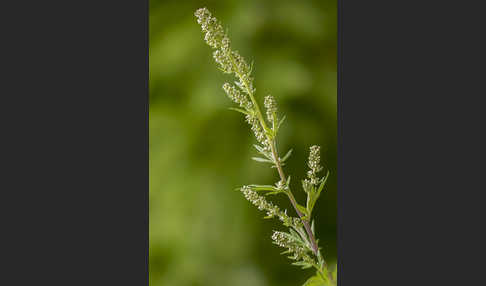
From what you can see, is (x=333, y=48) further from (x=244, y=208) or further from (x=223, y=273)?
(x=223, y=273)

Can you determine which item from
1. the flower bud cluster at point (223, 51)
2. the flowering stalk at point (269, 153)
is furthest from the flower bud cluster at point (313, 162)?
the flower bud cluster at point (223, 51)

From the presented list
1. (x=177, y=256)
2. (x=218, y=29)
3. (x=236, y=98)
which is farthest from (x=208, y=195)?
(x=218, y=29)

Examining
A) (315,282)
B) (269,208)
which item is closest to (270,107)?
(269,208)

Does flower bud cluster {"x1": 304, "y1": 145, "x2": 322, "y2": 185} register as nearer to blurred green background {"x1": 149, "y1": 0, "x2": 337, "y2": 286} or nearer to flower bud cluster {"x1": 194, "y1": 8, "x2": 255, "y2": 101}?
blurred green background {"x1": 149, "y1": 0, "x2": 337, "y2": 286}

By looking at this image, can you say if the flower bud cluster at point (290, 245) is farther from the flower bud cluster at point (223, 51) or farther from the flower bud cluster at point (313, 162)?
the flower bud cluster at point (223, 51)

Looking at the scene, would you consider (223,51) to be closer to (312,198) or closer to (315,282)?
(312,198)

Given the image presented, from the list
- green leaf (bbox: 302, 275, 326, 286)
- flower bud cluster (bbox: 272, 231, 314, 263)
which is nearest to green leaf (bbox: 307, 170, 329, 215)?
flower bud cluster (bbox: 272, 231, 314, 263)
